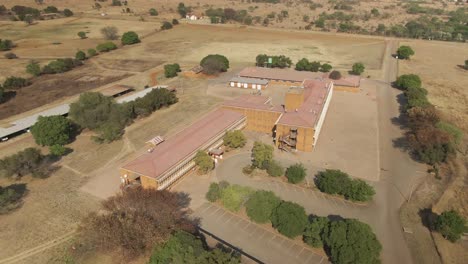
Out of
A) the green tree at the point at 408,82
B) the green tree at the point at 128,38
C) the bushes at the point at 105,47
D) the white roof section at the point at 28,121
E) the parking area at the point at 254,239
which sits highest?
the green tree at the point at 128,38

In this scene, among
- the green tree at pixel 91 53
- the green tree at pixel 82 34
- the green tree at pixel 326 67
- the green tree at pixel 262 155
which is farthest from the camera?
the green tree at pixel 82 34

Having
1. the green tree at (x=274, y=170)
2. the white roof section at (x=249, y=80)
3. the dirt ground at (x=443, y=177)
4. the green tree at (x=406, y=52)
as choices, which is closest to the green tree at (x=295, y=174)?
the green tree at (x=274, y=170)

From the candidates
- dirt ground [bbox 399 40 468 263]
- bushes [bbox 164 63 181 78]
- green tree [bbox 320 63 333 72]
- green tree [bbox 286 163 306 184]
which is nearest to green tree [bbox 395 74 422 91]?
dirt ground [bbox 399 40 468 263]

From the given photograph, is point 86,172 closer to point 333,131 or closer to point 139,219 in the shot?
point 139,219

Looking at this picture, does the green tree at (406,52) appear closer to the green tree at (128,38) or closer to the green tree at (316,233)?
the green tree at (316,233)

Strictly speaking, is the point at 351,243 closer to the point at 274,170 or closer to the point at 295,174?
the point at 295,174

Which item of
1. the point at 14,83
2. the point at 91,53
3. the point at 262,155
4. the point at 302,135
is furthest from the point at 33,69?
the point at 302,135
